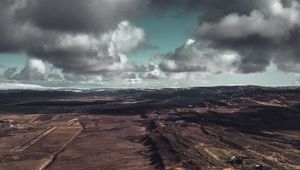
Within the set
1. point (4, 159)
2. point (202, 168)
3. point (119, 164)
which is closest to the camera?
point (202, 168)

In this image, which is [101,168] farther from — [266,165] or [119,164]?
[266,165]

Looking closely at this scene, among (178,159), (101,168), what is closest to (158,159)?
(178,159)

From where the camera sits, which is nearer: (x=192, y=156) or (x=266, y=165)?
(x=266, y=165)

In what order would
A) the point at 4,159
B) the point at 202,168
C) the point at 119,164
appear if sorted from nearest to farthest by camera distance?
1. the point at 202,168
2. the point at 119,164
3. the point at 4,159

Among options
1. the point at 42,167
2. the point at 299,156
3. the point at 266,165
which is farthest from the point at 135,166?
the point at 299,156

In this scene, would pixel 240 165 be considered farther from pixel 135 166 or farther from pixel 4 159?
pixel 4 159

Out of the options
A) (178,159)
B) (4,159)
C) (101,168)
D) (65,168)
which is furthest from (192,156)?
(4,159)

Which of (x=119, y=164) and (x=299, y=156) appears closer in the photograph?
(x=119, y=164)

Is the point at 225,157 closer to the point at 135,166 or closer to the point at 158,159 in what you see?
the point at 158,159
